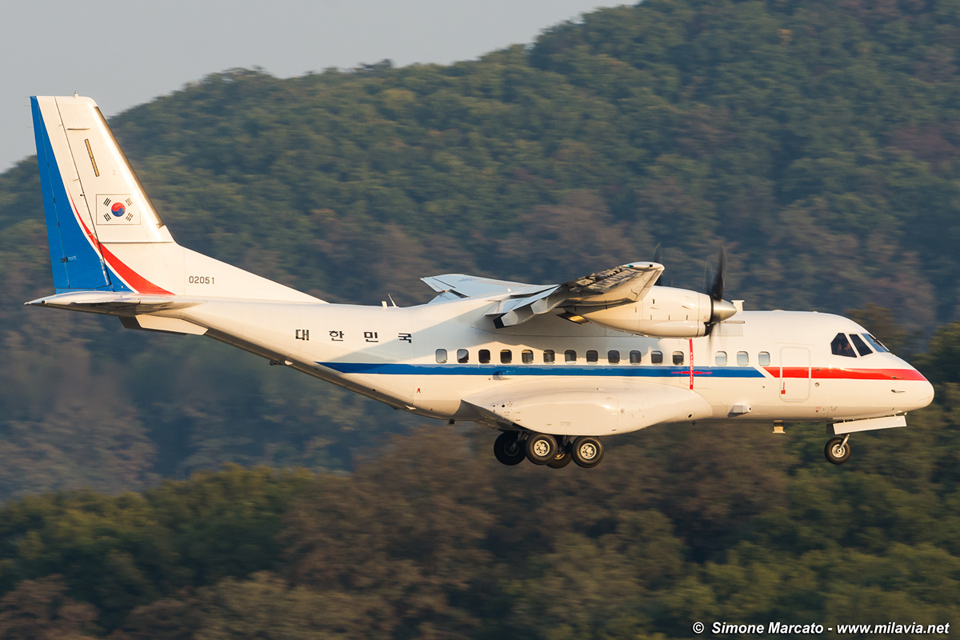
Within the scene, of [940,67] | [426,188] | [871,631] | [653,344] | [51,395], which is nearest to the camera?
[653,344]

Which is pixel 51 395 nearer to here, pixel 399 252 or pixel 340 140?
pixel 399 252

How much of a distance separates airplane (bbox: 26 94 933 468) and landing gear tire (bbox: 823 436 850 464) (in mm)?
627

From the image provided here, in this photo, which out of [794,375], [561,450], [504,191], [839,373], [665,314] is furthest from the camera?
[504,191]

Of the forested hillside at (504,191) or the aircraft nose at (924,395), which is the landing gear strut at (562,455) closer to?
the aircraft nose at (924,395)

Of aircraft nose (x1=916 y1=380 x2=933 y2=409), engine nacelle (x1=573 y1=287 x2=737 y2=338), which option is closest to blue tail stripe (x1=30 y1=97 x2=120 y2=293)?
engine nacelle (x1=573 y1=287 x2=737 y2=338)

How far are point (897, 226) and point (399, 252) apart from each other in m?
39.2

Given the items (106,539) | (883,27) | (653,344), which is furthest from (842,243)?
(653,344)

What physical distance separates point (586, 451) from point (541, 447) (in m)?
0.86

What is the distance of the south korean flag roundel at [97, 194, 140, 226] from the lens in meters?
20.5

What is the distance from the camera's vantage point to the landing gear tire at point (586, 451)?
21438 mm

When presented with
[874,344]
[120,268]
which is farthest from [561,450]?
[120,268]

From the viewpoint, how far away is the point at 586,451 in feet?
70.4

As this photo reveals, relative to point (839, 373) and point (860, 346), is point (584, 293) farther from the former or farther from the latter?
point (860, 346)

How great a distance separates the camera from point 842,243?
292ft
